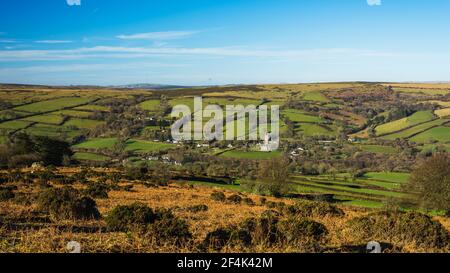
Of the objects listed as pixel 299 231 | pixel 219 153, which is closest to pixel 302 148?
pixel 219 153

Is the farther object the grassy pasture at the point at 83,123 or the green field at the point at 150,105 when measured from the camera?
the green field at the point at 150,105

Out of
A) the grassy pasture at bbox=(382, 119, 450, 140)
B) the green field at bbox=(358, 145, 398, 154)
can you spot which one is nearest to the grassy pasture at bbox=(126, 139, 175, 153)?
the green field at bbox=(358, 145, 398, 154)

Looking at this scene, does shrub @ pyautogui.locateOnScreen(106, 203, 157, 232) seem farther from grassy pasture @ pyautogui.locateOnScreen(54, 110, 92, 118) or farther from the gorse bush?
grassy pasture @ pyautogui.locateOnScreen(54, 110, 92, 118)

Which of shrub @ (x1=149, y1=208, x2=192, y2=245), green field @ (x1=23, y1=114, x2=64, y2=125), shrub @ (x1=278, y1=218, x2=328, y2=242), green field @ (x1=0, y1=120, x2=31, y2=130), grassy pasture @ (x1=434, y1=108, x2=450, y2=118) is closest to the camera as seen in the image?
shrub @ (x1=149, y1=208, x2=192, y2=245)

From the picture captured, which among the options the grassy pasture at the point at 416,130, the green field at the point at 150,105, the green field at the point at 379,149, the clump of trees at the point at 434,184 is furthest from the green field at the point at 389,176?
the green field at the point at 150,105

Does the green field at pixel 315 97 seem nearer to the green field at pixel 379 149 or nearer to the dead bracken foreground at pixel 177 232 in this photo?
the green field at pixel 379 149

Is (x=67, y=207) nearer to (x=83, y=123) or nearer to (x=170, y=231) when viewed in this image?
(x=170, y=231)

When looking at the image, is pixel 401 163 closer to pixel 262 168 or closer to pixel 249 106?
pixel 262 168

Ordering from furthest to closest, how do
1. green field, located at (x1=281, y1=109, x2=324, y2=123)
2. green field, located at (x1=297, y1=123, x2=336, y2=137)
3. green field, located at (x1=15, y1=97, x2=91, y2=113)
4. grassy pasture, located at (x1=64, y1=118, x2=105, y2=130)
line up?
1. green field, located at (x1=281, y1=109, x2=324, y2=123)
2. green field, located at (x1=15, y1=97, x2=91, y2=113)
3. green field, located at (x1=297, y1=123, x2=336, y2=137)
4. grassy pasture, located at (x1=64, y1=118, x2=105, y2=130)
